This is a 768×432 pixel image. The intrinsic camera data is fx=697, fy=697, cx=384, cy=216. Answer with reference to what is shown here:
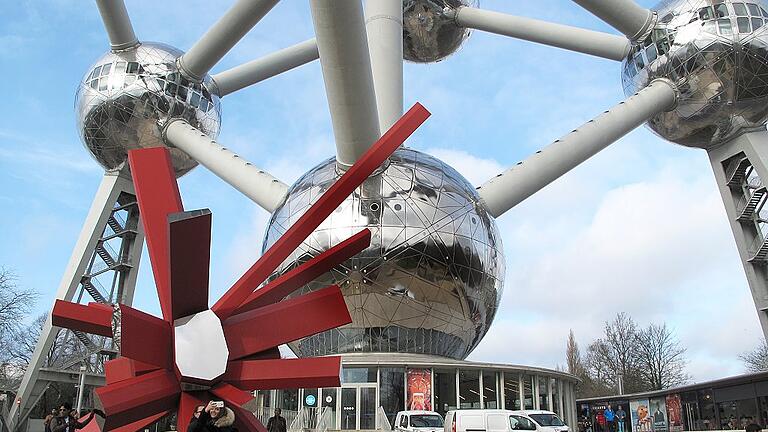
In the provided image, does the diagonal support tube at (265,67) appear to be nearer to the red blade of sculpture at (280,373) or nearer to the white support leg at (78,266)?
the white support leg at (78,266)

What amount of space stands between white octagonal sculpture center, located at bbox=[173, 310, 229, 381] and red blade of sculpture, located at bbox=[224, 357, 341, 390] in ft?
0.62

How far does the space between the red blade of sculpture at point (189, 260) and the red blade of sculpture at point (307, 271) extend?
589 millimetres

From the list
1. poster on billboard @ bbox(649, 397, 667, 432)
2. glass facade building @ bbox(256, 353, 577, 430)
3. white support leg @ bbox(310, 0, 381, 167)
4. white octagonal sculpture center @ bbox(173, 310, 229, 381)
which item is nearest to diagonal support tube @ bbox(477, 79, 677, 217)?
white support leg @ bbox(310, 0, 381, 167)

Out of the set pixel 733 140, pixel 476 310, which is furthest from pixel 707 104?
pixel 476 310

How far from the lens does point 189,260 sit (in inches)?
225

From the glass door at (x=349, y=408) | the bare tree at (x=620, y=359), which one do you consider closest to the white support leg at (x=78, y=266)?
the glass door at (x=349, y=408)

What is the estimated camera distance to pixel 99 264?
22.7 m

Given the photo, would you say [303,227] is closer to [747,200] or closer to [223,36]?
[223,36]

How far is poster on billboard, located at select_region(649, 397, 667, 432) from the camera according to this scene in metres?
23.9

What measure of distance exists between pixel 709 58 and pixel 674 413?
13134 mm

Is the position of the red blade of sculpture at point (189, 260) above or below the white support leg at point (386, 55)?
below

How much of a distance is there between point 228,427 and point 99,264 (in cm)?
1903

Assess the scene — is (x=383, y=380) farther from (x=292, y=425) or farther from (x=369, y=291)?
(x=369, y=291)

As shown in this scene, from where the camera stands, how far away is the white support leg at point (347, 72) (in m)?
6.96
